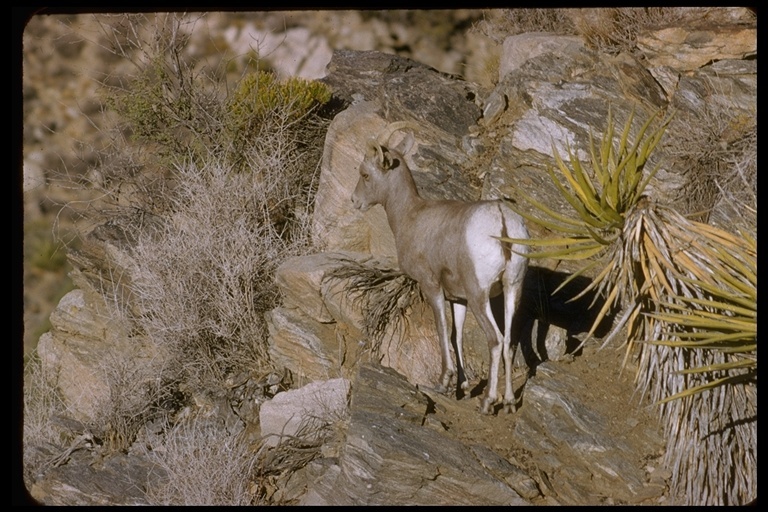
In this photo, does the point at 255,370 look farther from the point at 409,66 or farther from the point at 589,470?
the point at 409,66

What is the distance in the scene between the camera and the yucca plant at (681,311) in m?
7.83

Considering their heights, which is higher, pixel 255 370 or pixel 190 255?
pixel 190 255

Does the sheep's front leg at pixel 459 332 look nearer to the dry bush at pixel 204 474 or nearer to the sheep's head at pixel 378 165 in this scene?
the sheep's head at pixel 378 165

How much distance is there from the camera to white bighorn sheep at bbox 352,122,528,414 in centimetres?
900

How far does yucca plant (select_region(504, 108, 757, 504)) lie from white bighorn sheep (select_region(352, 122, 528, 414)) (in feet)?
2.36

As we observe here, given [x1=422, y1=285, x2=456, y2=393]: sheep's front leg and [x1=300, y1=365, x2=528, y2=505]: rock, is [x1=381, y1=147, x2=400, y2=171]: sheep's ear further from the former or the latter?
[x1=300, y1=365, x2=528, y2=505]: rock

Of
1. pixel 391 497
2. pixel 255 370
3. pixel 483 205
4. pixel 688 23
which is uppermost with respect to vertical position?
pixel 688 23

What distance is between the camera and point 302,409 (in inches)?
424

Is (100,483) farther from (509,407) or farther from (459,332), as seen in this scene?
(509,407)

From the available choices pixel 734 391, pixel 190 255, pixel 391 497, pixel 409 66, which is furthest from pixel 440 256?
pixel 409 66

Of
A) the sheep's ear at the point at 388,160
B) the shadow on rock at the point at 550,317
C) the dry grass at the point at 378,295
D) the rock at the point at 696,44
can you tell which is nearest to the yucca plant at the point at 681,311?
the shadow on rock at the point at 550,317

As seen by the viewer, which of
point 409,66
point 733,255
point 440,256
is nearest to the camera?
point 733,255

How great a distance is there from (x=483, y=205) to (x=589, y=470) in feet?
8.88

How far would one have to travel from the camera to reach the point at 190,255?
1245cm
